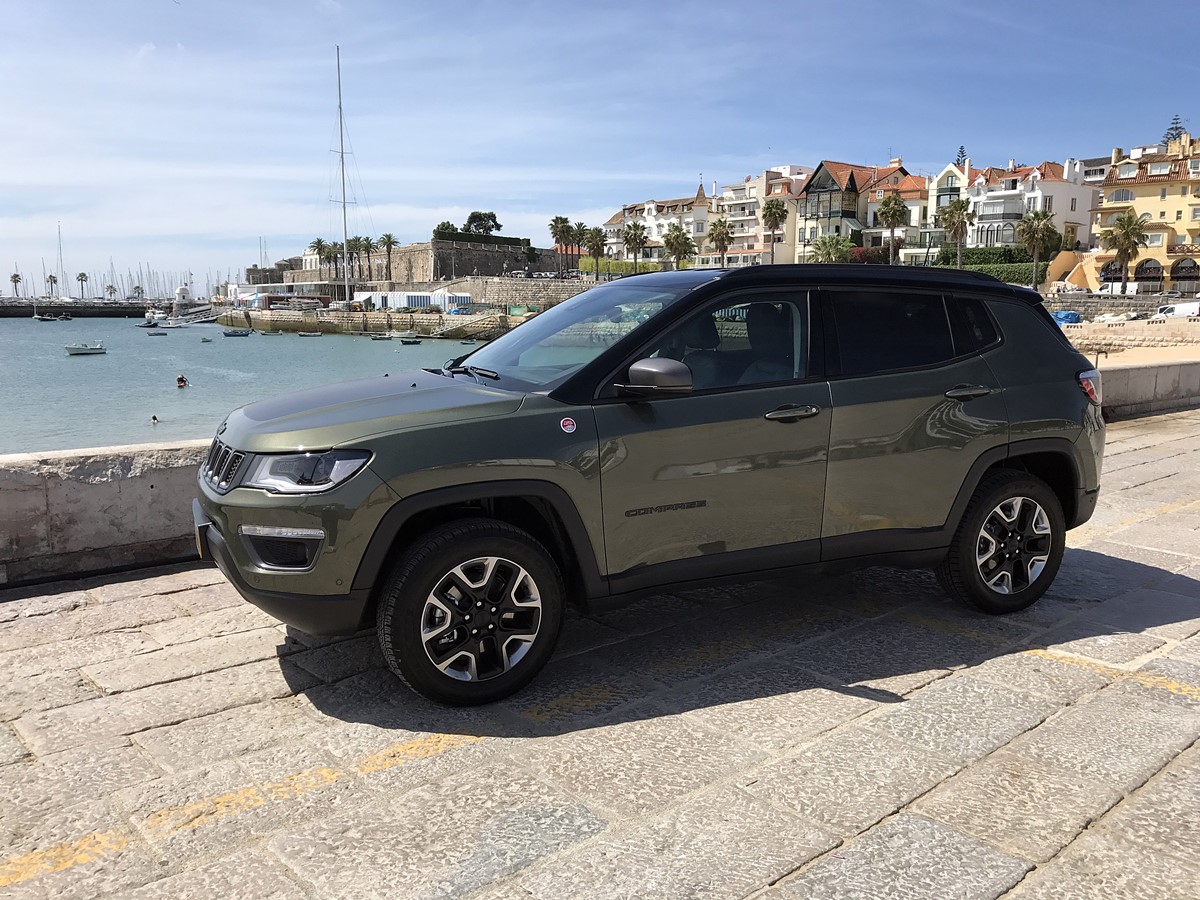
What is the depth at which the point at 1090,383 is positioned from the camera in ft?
16.6

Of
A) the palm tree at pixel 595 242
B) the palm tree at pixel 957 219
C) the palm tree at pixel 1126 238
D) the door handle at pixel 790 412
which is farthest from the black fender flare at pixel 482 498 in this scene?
the palm tree at pixel 595 242

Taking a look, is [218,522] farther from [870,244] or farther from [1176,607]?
[870,244]

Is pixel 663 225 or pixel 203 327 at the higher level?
pixel 663 225

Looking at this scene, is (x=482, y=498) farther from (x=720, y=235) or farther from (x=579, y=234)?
(x=579, y=234)

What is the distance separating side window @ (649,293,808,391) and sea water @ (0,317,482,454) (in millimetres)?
7211

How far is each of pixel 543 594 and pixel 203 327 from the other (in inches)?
5946

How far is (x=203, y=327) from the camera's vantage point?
141 m

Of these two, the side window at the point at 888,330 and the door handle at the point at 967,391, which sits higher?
the side window at the point at 888,330

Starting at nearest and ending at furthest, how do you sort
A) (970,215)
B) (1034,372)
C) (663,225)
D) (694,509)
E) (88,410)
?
(694,509) < (1034,372) < (88,410) < (970,215) < (663,225)

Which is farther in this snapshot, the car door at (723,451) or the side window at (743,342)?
→ the side window at (743,342)

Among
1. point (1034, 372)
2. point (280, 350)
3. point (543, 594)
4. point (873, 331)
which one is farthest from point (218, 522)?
point (280, 350)

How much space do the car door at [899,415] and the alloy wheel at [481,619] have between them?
1.51m

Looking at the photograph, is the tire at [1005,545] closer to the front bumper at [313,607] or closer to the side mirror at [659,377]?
the side mirror at [659,377]

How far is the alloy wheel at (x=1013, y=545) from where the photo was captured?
4789 mm
